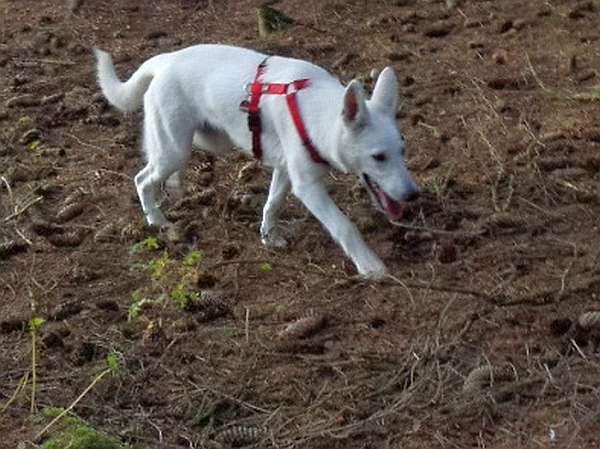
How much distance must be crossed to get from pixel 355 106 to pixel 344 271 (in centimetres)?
74

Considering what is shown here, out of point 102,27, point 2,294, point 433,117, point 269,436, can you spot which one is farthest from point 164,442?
point 102,27

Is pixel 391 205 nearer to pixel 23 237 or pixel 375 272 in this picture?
pixel 375 272

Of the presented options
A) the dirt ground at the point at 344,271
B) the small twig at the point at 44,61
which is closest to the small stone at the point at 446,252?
the dirt ground at the point at 344,271

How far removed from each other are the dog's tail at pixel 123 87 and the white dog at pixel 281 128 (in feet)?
0.03

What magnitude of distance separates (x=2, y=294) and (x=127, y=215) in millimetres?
902

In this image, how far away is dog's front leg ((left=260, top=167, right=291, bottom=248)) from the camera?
18.5 feet

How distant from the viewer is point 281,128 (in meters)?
5.40

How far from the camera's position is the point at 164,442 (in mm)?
4148

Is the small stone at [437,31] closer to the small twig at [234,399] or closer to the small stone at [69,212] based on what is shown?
the small stone at [69,212]

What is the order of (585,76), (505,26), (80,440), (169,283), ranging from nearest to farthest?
(80,440), (169,283), (585,76), (505,26)

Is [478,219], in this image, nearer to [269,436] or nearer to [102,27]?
[269,436]

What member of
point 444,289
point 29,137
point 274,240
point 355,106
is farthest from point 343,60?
point 444,289

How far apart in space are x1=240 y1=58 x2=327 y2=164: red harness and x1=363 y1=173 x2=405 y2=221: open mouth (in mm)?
240

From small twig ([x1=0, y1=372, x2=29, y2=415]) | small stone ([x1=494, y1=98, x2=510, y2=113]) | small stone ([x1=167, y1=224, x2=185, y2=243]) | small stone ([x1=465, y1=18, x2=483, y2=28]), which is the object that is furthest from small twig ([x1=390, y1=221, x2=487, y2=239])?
small stone ([x1=465, y1=18, x2=483, y2=28])
